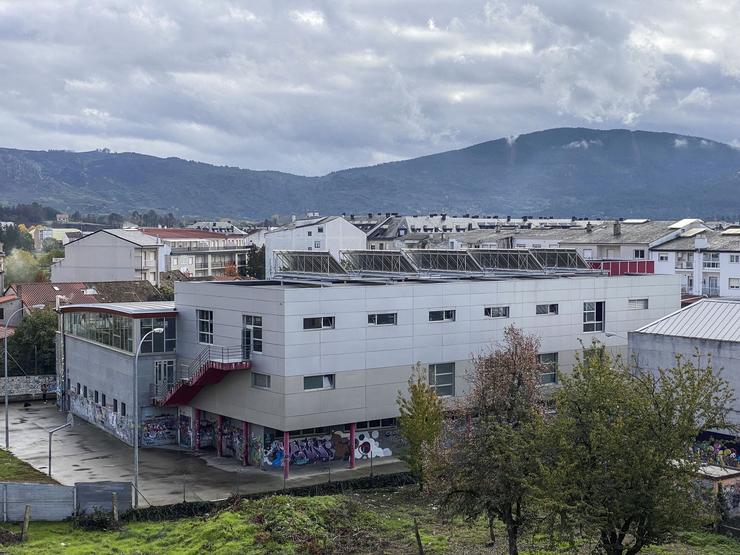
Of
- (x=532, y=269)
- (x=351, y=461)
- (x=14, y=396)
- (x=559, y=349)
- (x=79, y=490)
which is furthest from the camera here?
(x=14, y=396)

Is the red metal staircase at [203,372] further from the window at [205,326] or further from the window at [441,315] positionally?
the window at [441,315]

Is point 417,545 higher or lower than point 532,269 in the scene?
lower

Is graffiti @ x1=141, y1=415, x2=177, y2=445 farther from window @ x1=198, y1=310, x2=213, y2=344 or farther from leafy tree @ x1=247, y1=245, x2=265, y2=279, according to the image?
leafy tree @ x1=247, y1=245, x2=265, y2=279

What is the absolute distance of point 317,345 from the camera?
48.7 m

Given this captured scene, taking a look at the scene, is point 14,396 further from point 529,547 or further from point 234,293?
point 529,547

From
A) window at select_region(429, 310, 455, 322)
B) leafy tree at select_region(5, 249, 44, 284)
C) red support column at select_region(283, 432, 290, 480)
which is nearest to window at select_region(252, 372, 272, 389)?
red support column at select_region(283, 432, 290, 480)

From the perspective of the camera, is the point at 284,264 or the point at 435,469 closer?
the point at 435,469

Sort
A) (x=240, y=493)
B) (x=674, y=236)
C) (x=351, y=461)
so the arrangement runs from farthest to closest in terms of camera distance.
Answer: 1. (x=674, y=236)
2. (x=351, y=461)
3. (x=240, y=493)

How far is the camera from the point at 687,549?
3556cm

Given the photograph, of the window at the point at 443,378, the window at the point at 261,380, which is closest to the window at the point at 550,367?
the window at the point at 443,378

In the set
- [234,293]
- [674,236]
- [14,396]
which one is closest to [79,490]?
[234,293]

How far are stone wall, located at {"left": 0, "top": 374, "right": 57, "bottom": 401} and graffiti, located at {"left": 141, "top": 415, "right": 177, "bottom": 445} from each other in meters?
22.8

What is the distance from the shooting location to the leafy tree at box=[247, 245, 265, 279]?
139 m

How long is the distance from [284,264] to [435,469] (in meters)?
38.5
